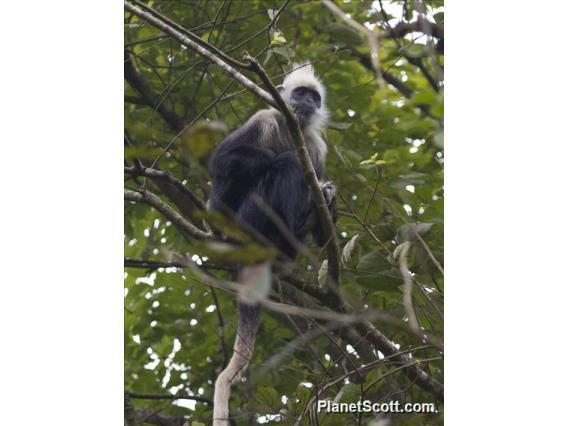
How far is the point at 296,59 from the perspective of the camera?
5.81 metres

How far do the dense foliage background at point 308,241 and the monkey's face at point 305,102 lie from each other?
5.0 inches

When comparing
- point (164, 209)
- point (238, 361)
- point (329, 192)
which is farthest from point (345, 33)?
point (238, 361)

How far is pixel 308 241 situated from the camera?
5.57 m

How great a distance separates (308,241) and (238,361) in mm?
1145

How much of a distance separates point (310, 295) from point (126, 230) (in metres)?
1.28

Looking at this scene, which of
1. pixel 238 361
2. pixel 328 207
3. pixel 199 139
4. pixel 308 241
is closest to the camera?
pixel 199 139

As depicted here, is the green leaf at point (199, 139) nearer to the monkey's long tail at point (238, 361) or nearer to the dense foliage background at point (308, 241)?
the dense foliage background at point (308, 241)

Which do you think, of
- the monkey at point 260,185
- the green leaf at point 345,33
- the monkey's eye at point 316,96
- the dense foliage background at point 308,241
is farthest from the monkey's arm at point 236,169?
the green leaf at point 345,33

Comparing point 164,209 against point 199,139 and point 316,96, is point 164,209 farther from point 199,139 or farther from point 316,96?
point 199,139

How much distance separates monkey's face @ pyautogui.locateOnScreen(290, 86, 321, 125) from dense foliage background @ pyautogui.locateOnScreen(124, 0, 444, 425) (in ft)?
0.42

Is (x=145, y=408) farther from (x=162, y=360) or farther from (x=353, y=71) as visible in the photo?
(x=353, y=71)

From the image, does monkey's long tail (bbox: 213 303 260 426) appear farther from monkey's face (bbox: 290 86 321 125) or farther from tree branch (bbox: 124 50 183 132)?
monkey's face (bbox: 290 86 321 125)

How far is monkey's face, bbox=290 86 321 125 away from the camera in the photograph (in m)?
5.81
